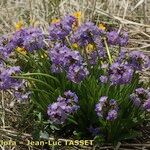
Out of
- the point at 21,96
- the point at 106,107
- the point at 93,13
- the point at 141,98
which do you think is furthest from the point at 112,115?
the point at 93,13

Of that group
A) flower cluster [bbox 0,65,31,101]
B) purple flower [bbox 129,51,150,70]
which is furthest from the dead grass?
flower cluster [bbox 0,65,31,101]

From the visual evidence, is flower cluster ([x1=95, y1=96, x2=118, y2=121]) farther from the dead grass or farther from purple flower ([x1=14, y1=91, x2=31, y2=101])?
the dead grass

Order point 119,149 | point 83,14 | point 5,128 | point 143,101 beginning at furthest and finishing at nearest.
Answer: point 83,14, point 5,128, point 119,149, point 143,101

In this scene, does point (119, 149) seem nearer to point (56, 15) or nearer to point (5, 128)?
point (5, 128)

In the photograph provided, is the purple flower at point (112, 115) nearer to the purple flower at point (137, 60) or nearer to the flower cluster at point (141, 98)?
the flower cluster at point (141, 98)

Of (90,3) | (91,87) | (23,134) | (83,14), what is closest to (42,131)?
(23,134)

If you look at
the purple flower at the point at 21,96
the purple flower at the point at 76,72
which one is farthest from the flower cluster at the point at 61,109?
the purple flower at the point at 21,96
